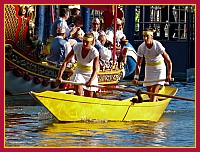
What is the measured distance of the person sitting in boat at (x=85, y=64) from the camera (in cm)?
1378

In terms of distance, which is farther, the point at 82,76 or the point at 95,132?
the point at 82,76

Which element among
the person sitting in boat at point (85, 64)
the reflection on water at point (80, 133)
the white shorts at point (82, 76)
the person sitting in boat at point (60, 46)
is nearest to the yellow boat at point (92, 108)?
the reflection on water at point (80, 133)

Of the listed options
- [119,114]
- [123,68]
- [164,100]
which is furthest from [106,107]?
[123,68]

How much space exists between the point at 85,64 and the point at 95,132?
1.40 metres

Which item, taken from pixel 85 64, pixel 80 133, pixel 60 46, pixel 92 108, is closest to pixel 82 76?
pixel 85 64

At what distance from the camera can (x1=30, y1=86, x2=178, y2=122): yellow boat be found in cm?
1338

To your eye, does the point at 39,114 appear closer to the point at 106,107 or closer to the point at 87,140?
the point at 106,107

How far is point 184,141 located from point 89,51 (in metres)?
2.35

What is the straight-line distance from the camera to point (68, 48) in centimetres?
1777

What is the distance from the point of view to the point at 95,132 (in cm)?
1308

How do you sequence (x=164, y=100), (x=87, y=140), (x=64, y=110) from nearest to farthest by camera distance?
1. (x=87, y=140)
2. (x=64, y=110)
3. (x=164, y=100)

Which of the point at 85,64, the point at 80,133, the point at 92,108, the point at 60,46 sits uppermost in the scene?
the point at 60,46

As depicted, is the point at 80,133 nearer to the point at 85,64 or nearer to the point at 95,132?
the point at 95,132

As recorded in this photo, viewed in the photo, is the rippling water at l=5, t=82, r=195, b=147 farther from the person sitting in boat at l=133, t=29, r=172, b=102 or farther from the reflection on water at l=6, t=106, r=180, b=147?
the person sitting in boat at l=133, t=29, r=172, b=102
